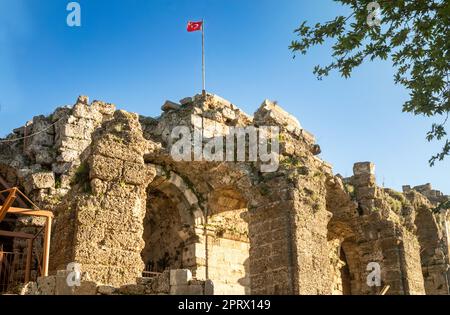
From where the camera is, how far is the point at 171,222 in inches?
592

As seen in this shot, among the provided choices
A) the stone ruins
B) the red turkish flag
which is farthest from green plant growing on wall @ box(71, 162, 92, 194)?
the red turkish flag

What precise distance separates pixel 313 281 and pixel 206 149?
3996mm

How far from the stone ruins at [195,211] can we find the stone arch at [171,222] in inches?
1.2

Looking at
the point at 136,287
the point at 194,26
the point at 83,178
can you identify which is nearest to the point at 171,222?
the point at 83,178

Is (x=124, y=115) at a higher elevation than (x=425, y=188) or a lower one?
lower

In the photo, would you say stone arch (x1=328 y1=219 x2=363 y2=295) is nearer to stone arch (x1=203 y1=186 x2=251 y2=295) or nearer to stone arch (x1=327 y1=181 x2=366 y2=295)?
stone arch (x1=327 y1=181 x2=366 y2=295)

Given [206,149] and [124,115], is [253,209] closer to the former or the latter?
[206,149]

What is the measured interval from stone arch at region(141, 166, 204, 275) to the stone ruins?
0.03 m

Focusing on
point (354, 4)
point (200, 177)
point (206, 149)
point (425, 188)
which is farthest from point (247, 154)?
point (425, 188)

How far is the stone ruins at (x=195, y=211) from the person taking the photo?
1001cm

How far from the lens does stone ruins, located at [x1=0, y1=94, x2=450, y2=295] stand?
1001cm

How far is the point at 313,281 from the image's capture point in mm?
11656

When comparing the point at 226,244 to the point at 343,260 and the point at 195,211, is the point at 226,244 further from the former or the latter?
the point at 343,260

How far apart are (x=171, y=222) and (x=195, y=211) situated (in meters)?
0.86
